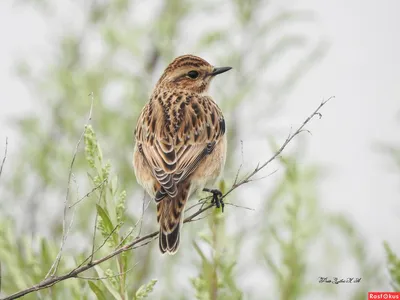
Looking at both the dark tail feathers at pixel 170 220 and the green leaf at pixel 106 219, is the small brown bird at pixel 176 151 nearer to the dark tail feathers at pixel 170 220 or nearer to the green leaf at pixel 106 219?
the dark tail feathers at pixel 170 220

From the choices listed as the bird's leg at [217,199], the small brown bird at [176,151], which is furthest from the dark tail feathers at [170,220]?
the bird's leg at [217,199]

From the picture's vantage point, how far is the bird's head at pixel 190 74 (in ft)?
20.7

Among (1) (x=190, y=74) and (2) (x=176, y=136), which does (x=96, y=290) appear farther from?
(1) (x=190, y=74)

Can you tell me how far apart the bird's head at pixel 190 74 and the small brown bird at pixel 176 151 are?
0.15 metres

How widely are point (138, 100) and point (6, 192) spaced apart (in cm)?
138

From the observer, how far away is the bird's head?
20.7ft

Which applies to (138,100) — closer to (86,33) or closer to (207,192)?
(86,33)

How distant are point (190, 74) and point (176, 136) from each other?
1.25 metres

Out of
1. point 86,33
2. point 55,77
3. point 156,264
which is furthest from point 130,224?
point 86,33

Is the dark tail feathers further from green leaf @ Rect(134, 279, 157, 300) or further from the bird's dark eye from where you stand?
the bird's dark eye

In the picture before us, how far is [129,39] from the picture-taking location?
21.8 ft

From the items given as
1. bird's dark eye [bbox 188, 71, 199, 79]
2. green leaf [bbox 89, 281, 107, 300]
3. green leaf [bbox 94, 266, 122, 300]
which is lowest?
green leaf [bbox 89, 281, 107, 300]

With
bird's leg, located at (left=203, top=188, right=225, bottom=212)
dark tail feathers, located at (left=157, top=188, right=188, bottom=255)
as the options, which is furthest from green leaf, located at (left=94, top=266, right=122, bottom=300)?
bird's leg, located at (left=203, top=188, right=225, bottom=212)

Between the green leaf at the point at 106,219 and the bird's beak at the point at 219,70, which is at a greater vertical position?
the bird's beak at the point at 219,70
